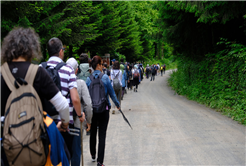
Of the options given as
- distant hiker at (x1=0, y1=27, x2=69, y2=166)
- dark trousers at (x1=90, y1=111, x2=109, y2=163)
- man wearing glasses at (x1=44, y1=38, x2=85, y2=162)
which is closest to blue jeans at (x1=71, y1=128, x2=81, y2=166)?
man wearing glasses at (x1=44, y1=38, x2=85, y2=162)

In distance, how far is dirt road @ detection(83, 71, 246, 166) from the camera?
603 centimetres

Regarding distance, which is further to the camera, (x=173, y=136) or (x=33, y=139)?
(x=173, y=136)

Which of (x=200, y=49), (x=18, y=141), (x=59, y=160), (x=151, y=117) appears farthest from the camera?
(x=200, y=49)

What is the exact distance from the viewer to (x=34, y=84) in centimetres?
265

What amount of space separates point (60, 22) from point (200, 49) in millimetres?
9393

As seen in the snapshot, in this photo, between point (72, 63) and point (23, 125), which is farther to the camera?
point (72, 63)

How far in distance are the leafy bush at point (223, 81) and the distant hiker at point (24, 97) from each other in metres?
8.81

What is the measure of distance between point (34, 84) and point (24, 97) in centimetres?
20

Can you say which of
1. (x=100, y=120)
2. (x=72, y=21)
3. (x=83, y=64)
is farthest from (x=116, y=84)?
(x=100, y=120)

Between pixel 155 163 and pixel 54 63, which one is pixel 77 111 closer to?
pixel 54 63

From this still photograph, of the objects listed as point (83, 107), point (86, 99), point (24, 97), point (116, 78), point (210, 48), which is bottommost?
point (116, 78)

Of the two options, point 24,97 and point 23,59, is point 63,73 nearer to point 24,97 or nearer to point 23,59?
point 23,59

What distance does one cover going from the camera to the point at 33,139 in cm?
246

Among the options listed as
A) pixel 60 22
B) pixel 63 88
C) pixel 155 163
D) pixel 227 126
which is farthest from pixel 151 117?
pixel 63 88
